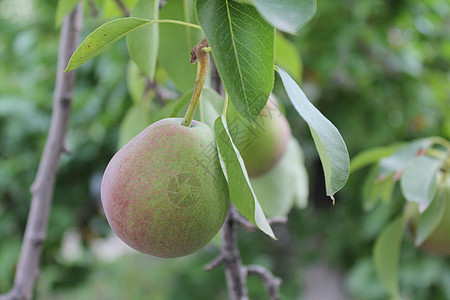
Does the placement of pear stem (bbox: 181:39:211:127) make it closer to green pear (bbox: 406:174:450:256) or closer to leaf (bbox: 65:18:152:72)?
leaf (bbox: 65:18:152:72)

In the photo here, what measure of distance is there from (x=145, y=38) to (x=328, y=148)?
0.19 meters

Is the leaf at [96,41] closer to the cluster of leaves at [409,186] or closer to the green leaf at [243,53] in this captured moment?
the green leaf at [243,53]

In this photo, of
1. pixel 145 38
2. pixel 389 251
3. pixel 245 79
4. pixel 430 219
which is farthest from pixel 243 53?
pixel 389 251

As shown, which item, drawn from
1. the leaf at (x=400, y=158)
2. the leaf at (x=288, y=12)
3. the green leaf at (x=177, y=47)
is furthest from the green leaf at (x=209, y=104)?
the leaf at (x=400, y=158)

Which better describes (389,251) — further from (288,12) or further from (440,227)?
(288,12)

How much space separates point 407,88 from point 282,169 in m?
1.15

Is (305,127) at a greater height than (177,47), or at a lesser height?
lesser

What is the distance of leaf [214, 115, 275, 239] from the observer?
0.91 ft

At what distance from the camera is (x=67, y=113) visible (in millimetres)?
586

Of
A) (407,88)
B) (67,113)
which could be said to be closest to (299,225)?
(407,88)

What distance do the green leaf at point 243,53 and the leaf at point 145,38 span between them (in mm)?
91

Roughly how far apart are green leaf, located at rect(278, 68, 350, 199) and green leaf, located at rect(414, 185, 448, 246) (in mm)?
270

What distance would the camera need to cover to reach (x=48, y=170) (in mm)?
587

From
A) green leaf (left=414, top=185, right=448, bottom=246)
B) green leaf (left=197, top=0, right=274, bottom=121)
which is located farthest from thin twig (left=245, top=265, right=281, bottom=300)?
green leaf (left=197, top=0, right=274, bottom=121)
